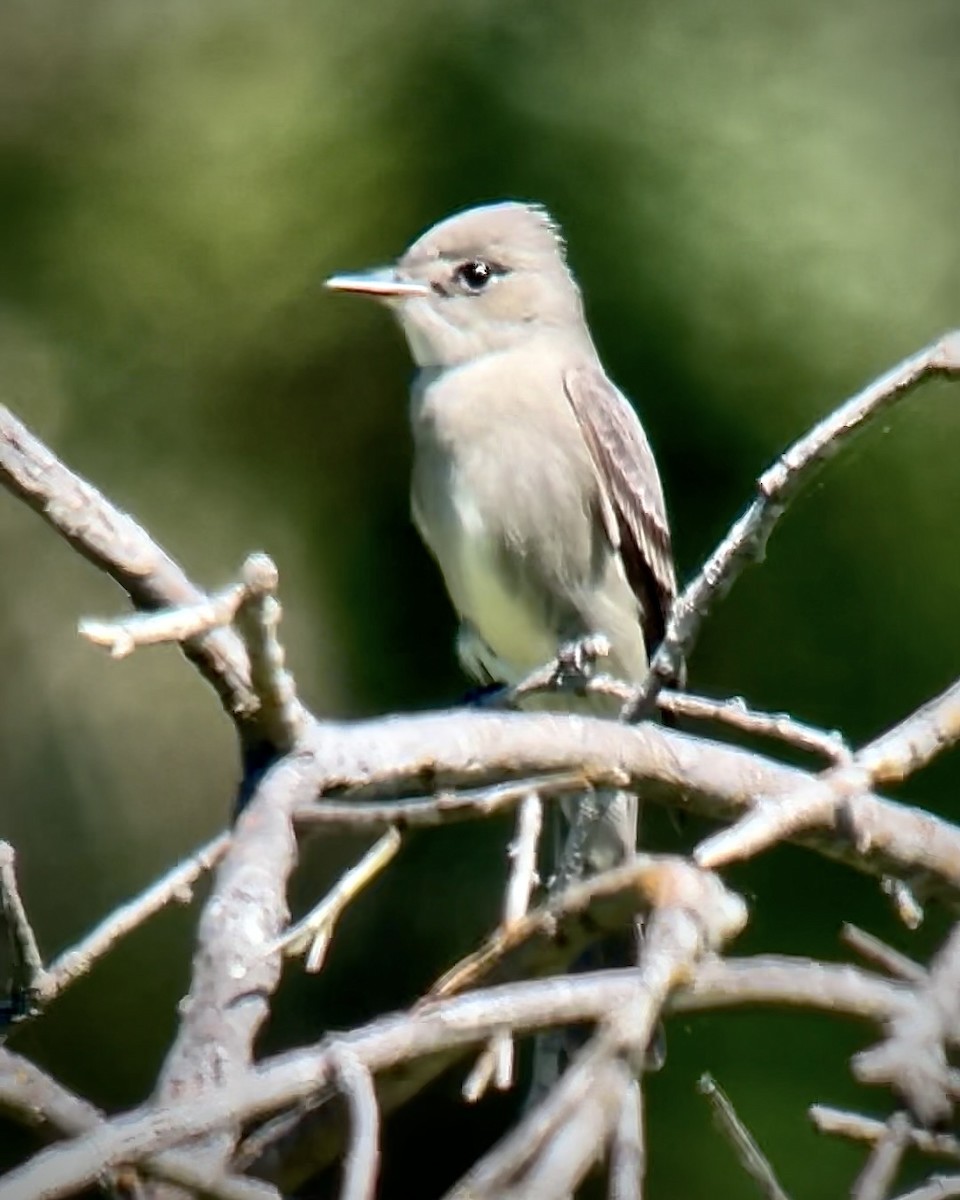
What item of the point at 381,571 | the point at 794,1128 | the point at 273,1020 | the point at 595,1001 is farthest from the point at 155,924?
the point at 595,1001

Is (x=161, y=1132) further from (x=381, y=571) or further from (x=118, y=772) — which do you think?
(x=118, y=772)

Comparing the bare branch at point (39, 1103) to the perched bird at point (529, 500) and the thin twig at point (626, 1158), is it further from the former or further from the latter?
the perched bird at point (529, 500)

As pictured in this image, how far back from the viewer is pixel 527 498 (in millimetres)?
2912

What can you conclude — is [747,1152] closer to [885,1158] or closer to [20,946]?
[885,1158]

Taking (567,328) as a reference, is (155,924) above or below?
below

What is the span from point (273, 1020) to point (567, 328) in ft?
3.94

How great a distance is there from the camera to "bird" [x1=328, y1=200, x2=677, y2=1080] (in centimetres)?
291

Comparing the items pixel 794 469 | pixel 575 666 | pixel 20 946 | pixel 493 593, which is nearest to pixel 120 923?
pixel 20 946

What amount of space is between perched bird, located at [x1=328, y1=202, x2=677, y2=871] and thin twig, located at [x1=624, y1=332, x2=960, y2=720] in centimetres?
127

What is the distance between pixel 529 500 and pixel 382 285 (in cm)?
34

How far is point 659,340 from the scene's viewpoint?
3.38 metres

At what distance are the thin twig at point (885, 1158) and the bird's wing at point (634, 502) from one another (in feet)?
6.13

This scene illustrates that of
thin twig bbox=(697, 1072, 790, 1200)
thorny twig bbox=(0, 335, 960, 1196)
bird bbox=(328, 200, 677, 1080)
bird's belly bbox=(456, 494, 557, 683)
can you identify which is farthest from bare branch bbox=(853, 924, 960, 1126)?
bird's belly bbox=(456, 494, 557, 683)

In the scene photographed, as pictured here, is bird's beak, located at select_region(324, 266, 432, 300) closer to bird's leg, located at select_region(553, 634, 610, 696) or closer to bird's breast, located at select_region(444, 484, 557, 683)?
bird's breast, located at select_region(444, 484, 557, 683)
